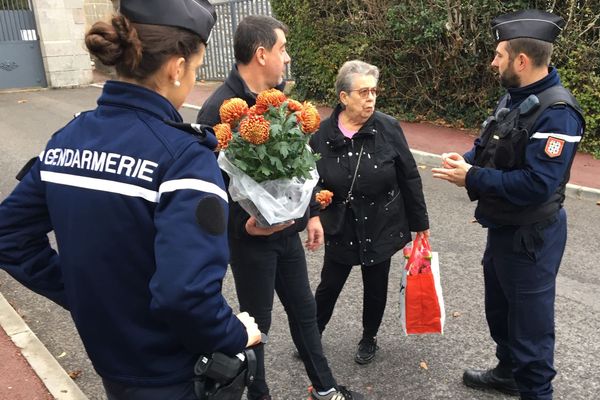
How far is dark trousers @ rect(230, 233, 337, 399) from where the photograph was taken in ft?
8.79

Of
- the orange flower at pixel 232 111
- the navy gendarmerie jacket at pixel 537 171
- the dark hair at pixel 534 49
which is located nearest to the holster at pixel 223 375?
the orange flower at pixel 232 111

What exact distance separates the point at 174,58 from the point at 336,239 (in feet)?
6.62

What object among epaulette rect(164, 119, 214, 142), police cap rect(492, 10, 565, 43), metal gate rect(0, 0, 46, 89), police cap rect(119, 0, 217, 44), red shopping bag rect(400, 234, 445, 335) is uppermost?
police cap rect(119, 0, 217, 44)

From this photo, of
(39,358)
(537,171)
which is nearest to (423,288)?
(537,171)

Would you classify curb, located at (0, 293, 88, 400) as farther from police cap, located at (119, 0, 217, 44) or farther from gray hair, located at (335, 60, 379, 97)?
police cap, located at (119, 0, 217, 44)

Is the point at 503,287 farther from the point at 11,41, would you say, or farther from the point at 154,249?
the point at 11,41

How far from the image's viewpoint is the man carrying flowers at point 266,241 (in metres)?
2.62

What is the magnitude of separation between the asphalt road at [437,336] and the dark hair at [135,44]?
2319mm

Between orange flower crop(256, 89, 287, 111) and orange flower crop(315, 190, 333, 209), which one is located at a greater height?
orange flower crop(256, 89, 287, 111)

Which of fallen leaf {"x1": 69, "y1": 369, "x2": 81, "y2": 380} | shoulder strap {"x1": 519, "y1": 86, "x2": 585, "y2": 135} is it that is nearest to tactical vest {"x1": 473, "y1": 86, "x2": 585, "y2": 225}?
shoulder strap {"x1": 519, "y1": 86, "x2": 585, "y2": 135}

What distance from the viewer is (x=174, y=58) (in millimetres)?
1467

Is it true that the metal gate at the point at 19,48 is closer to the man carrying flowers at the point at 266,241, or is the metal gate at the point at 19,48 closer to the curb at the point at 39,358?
the curb at the point at 39,358

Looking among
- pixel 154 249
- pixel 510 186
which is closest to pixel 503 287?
pixel 510 186

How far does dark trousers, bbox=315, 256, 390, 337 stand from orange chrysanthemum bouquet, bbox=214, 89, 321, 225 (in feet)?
3.45
